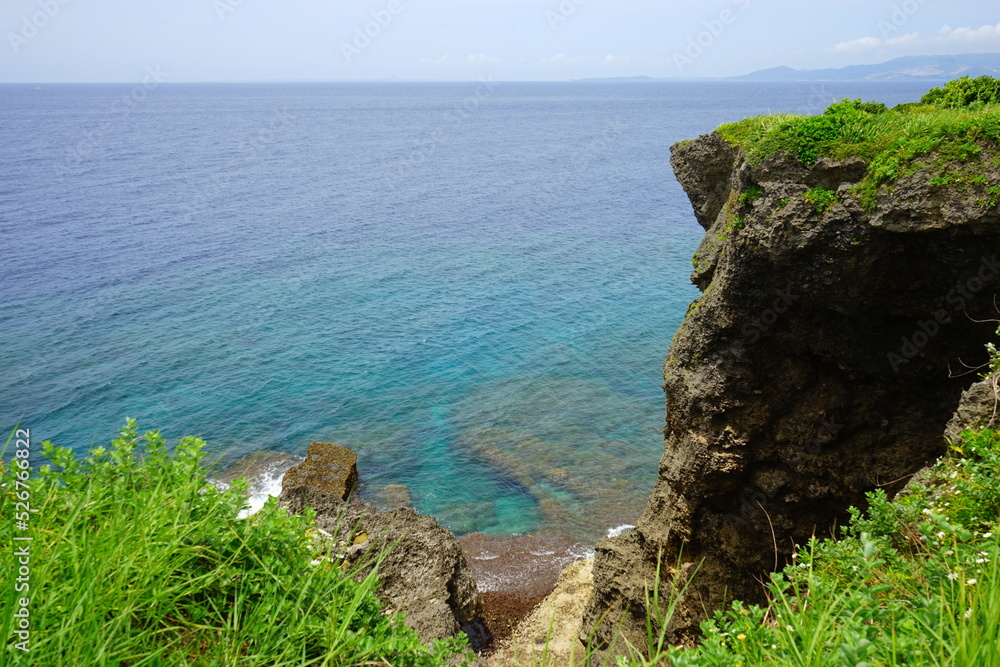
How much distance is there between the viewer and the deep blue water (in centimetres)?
3141

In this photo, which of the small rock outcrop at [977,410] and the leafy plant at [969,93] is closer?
the small rock outcrop at [977,410]

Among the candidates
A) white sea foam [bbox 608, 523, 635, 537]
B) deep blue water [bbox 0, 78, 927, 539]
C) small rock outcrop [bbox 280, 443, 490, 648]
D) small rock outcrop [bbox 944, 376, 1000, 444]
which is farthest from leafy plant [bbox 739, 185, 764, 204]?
deep blue water [bbox 0, 78, 927, 539]

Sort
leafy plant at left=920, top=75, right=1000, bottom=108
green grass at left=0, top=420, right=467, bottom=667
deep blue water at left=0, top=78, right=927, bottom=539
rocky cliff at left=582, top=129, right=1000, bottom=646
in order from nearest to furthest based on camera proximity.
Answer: green grass at left=0, top=420, right=467, bottom=667, rocky cliff at left=582, top=129, right=1000, bottom=646, leafy plant at left=920, top=75, right=1000, bottom=108, deep blue water at left=0, top=78, right=927, bottom=539

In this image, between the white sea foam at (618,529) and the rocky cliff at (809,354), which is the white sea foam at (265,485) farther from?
the rocky cliff at (809,354)

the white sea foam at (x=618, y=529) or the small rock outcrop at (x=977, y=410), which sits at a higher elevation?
the small rock outcrop at (x=977, y=410)

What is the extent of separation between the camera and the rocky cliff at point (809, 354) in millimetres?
11992

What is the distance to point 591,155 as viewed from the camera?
115000mm

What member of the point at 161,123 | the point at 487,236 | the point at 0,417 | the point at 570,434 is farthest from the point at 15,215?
the point at 161,123

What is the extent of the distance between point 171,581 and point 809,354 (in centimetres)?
1339

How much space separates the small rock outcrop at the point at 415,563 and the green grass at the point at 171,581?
5210 mm

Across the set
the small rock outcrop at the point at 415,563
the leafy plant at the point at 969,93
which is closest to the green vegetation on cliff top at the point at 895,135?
the leafy plant at the point at 969,93

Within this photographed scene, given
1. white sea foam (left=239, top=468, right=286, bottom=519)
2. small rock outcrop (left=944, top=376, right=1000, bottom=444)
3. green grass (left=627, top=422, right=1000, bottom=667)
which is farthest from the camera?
white sea foam (left=239, top=468, right=286, bottom=519)

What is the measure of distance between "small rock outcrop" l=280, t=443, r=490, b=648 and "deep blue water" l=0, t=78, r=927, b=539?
372 inches

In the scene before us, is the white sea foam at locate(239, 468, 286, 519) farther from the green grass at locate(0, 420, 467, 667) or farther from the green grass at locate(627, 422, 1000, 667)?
the green grass at locate(627, 422, 1000, 667)
